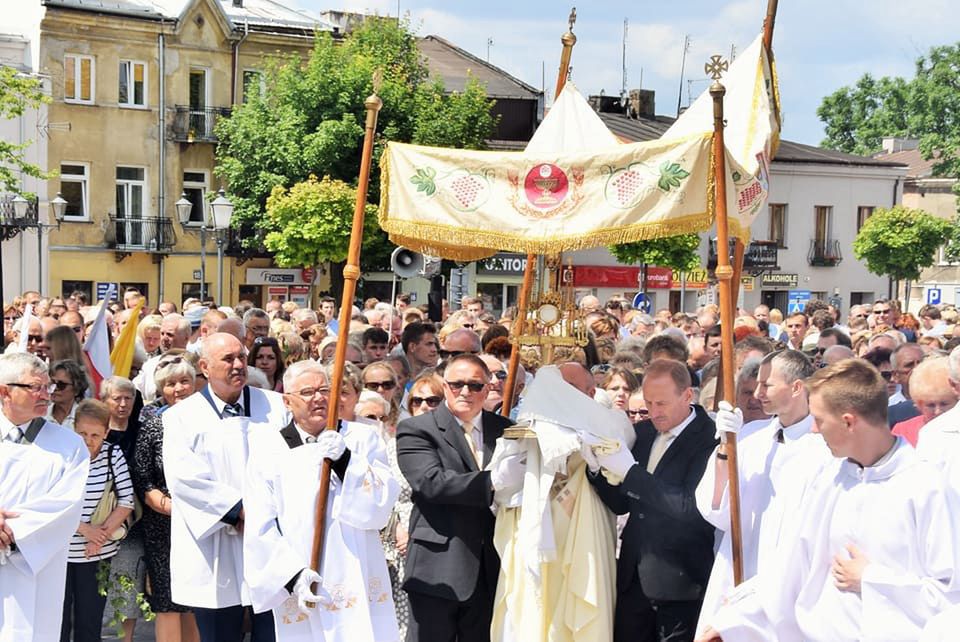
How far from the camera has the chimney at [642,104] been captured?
154 feet

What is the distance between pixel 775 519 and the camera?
18.2ft

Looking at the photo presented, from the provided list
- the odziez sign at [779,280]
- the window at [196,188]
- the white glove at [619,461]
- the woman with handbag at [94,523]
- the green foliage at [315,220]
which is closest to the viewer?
the white glove at [619,461]

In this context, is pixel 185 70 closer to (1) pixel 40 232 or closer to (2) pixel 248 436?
(1) pixel 40 232

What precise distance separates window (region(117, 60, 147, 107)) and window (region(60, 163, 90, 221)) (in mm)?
2143

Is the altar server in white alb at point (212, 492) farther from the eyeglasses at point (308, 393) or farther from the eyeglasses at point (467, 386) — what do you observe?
the eyeglasses at point (467, 386)

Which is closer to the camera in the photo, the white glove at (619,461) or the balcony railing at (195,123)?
the white glove at (619,461)

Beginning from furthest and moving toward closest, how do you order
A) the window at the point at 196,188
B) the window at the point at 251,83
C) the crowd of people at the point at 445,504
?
the window at the point at 196,188 < the window at the point at 251,83 < the crowd of people at the point at 445,504

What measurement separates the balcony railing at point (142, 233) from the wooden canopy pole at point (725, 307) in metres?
30.9

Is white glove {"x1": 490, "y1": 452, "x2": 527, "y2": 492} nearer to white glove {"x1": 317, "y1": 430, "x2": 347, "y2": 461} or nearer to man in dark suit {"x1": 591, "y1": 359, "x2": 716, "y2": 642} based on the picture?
man in dark suit {"x1": 591, "y1": 359, "x2": 716, "y2": 642}

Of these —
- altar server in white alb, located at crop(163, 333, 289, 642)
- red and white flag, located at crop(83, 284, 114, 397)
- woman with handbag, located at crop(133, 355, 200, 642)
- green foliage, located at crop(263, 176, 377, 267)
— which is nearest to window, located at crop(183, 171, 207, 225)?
green foliage, located at crop(263, 176, 377, 267)

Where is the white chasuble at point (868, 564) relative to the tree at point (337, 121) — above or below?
below

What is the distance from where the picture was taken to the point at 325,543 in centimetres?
612

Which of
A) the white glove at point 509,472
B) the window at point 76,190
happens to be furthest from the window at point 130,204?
the white glove at point 509,472

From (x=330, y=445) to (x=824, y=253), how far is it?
42.6 m
